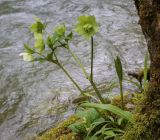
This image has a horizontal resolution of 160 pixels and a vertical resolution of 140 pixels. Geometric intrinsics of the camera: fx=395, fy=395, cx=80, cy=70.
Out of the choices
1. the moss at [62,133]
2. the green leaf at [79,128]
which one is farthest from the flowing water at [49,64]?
the green leaf at [79,128]

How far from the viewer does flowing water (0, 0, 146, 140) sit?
126 inches

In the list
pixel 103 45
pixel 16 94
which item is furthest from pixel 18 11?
pixel 16 94

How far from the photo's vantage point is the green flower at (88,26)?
80.0 inches

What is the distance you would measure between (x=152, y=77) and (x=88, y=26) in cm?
47

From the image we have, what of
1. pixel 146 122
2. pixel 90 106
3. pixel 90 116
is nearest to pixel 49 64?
pixel 90 116

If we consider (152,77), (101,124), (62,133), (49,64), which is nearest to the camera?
(152,77)

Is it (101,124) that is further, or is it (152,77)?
(101,124)

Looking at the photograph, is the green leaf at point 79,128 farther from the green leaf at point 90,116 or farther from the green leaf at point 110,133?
the green leaf at point 110,133

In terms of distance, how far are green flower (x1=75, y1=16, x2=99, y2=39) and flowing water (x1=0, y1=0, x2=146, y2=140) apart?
3.82 feet

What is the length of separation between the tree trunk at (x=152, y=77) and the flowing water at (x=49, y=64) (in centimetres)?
134

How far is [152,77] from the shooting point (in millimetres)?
1751

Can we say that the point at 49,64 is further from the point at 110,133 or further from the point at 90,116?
the point at 110,133

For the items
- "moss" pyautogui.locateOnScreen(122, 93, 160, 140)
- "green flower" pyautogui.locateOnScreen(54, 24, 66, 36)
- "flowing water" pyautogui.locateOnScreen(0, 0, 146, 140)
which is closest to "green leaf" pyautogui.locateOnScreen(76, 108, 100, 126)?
"moss" pyautogui.locateOnScreen(122, 93, 160, 140)

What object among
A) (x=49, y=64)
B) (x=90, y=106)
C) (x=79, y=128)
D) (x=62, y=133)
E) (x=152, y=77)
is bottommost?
(x=49, y=64)
